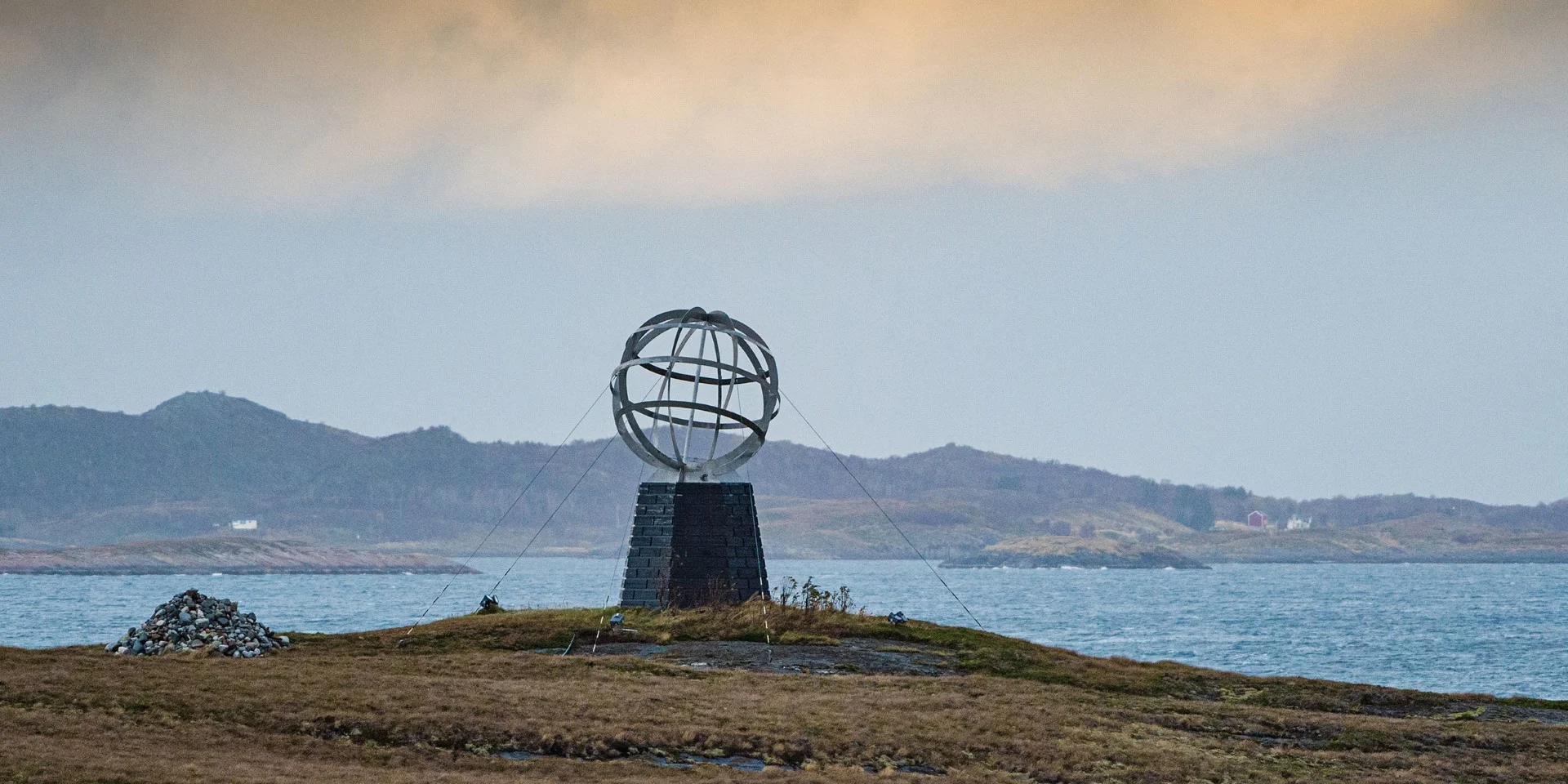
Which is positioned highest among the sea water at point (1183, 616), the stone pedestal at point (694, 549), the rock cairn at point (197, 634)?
the stone pedestal at point (694, 549)

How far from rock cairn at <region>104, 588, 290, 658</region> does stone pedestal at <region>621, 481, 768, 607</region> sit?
9.92m

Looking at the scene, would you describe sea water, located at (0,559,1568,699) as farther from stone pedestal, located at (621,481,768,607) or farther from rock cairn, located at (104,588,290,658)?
rock cairn, located at (104,588,290,658)

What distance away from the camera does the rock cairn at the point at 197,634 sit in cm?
3002

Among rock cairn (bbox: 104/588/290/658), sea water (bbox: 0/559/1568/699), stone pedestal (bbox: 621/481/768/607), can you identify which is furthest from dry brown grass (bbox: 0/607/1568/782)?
sea water (bbox: 0/559/1568/699)

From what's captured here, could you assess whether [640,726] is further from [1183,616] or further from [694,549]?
[1183,616]

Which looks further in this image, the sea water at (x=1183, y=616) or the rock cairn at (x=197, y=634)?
the sea water at (x=1183, y=616)

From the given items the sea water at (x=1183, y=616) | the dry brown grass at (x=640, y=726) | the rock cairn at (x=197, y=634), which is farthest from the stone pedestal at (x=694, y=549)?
the sea water at (x=1183, y=616)

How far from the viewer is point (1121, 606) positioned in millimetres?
124375

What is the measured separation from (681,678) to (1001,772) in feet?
26.9

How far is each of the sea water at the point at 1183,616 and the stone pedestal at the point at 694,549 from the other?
98.9ft

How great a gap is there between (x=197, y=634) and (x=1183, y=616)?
88.2 m

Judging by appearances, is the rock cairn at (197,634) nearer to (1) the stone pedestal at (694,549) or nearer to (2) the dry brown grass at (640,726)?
(2) the dry brown grass at (640,726)

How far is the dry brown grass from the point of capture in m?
21.1

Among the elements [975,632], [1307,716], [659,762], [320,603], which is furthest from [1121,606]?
[659,762]
